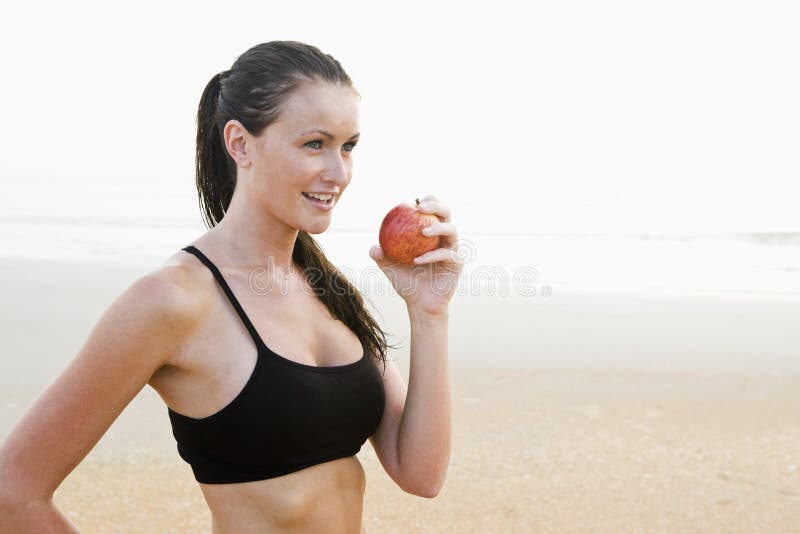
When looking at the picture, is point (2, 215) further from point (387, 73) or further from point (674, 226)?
point (387, 73)

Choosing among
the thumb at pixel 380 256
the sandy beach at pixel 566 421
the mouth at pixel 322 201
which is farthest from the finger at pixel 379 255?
the sandy beach at pixel 566 421

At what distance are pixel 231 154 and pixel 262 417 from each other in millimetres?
742

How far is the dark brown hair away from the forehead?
21mm

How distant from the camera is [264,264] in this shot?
2.35m

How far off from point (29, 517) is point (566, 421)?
14.0ft

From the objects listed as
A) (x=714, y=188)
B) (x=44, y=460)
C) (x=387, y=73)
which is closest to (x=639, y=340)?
(x=44, y=460)

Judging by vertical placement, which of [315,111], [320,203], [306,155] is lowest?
[320,203]

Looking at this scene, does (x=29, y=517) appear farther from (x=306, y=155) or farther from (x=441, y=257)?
(x=441, y=257)

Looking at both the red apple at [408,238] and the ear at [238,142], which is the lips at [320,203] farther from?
the red apple at [408,238]

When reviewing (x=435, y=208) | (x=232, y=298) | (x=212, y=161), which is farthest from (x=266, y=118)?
(x=435, y=208)

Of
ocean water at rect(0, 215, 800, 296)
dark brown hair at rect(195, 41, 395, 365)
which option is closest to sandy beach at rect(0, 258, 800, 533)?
ocean water at rect(0, 215, 800, 296)

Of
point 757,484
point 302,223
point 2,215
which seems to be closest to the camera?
point 302,223

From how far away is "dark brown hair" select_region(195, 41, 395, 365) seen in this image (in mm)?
2221

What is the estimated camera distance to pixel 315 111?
220 centimetres
